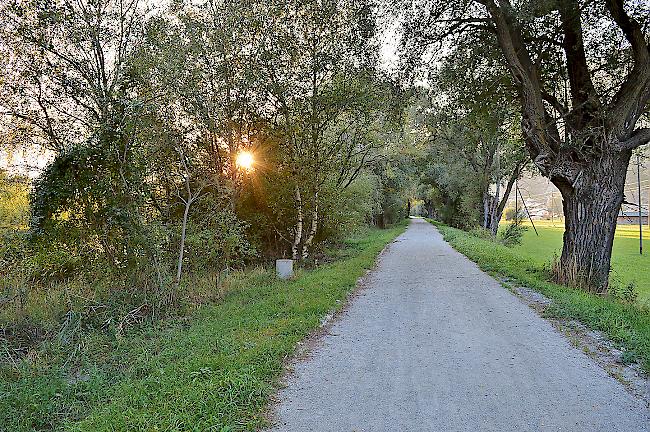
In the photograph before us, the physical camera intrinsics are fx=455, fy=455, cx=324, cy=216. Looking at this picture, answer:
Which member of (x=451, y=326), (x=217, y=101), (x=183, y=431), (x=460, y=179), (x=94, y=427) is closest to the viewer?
(x=183, y=431)

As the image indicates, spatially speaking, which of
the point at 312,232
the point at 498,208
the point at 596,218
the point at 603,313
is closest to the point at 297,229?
the point at 312,232

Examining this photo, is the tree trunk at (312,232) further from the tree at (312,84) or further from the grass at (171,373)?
the grass at (171,373)

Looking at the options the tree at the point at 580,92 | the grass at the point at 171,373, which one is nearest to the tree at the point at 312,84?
the tree at the point at 580,92

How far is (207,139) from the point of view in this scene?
12969 mm

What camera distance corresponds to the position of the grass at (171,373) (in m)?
3.90

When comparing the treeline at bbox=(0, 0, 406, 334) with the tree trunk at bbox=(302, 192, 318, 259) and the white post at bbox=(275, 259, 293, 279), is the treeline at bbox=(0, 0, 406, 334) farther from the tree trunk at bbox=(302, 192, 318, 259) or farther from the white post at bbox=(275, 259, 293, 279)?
the white post at bbox=(275, 259, 293, 279)

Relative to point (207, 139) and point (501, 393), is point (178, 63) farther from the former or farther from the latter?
point (501, 393)

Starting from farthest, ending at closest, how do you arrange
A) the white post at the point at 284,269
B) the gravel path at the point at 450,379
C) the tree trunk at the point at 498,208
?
the tree trunk at the point at 498,208
the white post at the point at 284,269
the gravel path at the point at 450,379

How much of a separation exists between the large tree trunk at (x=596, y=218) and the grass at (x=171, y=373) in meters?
5.47

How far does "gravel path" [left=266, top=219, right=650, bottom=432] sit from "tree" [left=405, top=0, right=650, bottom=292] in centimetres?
345

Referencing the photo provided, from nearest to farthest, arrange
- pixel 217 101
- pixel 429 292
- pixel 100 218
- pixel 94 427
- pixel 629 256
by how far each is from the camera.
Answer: pixel 94 427 < pixel 100 218 < pixel 429 292 < pixel 217 101 < pixel 629 256

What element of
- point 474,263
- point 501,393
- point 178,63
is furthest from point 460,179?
point 501,393

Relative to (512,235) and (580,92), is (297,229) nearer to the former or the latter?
(580,92)

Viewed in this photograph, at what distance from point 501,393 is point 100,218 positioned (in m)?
7.50
